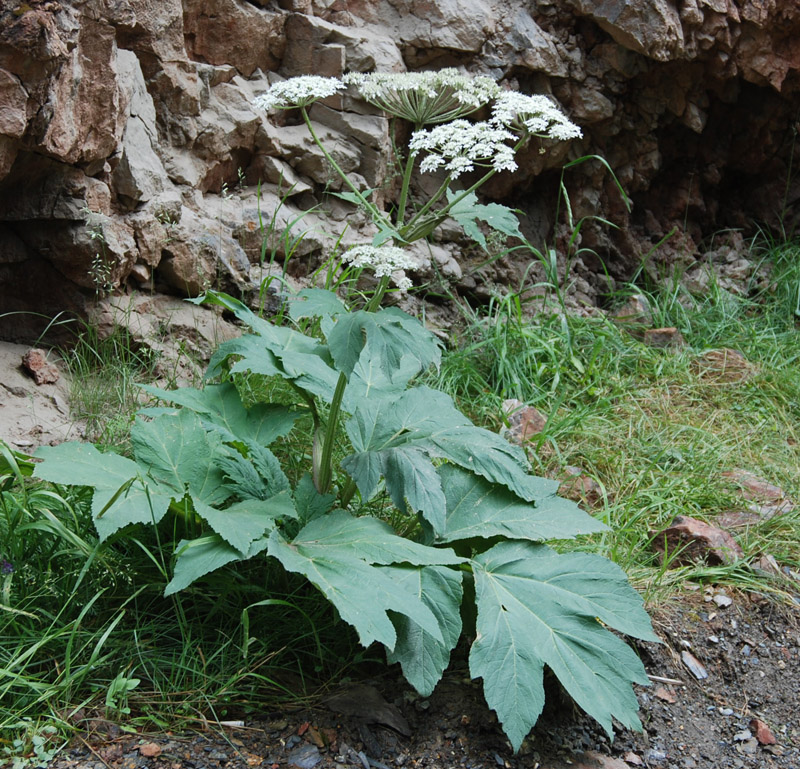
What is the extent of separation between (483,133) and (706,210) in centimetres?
449

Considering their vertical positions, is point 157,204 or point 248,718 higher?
point 157,204

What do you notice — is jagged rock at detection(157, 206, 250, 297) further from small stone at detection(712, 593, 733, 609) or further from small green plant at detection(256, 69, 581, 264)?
small stone at detection(712, 593, 733, 609)

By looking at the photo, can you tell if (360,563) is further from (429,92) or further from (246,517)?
(429,92)

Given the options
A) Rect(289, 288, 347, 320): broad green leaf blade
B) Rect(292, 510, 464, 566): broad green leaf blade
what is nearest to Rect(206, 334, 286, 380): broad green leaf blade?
Rect(289, 288, 347, 320): broad green leaf blade

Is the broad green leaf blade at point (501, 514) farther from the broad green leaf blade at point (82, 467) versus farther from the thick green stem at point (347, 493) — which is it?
the broad green leaf blade at point (82, 467)

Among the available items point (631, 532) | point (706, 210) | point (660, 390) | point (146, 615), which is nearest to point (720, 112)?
point (706, 210)

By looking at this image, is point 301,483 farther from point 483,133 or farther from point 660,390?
point 660,390

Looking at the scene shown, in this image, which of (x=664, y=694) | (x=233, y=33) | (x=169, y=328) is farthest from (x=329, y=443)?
(x=233, y=33)

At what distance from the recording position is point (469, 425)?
2.28 m

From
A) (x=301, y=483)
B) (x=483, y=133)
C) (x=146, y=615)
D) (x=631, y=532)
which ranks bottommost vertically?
(x=146, y=615)

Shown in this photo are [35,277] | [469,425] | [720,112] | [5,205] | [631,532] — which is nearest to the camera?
[469,425]

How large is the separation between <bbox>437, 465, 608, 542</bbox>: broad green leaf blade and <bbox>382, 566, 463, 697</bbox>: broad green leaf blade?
0.20 metres

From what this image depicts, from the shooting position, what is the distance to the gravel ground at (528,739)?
1.71 metres

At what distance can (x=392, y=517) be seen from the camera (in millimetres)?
2408
